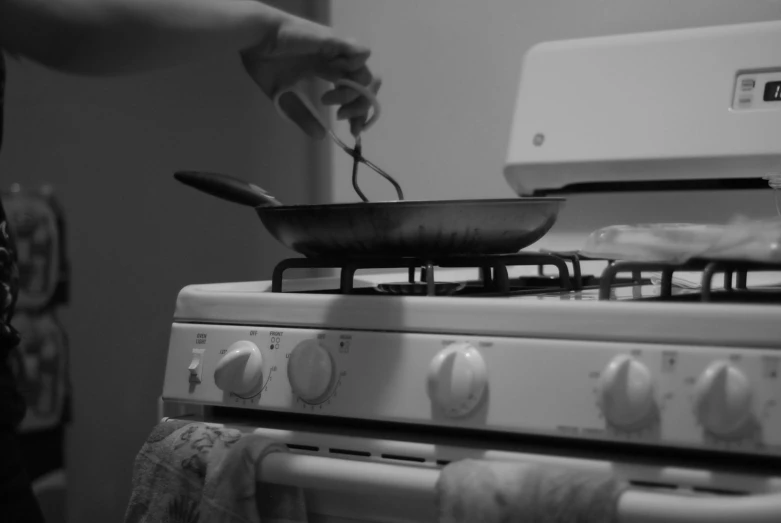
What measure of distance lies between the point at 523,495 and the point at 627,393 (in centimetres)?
10

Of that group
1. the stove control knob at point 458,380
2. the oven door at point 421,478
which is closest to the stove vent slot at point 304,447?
the oven door at point 421,478

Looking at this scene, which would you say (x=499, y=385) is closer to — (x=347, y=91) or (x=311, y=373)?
(x=311, y=373)

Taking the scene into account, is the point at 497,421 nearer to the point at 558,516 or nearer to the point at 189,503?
the point at 558,516

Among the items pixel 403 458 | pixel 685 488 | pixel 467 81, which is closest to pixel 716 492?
pixel 685 488

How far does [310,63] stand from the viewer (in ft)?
2.56

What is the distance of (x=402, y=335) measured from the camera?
0.63m

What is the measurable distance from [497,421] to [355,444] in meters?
0.12

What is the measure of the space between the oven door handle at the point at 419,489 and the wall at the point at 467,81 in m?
0.86

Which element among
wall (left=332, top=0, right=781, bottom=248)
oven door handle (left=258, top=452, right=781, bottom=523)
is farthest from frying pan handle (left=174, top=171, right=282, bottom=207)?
wall (left=332, top=0, right=781, bottom=248)

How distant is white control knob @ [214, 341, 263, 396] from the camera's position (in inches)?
26.1

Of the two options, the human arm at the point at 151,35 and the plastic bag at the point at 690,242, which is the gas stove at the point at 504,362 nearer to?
the plastic bag at the point at 690,242

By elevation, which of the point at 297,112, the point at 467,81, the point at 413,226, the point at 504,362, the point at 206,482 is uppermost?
the point at 467,81

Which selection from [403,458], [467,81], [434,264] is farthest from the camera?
[467,81]

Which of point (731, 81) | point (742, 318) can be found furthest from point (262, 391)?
point (731, 81)
